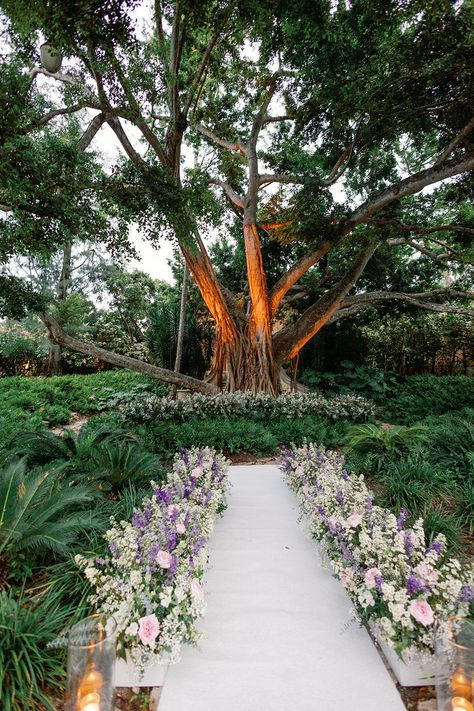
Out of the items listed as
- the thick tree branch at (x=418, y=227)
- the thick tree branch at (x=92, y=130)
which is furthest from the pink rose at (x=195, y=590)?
the thick tree branch at (x=418, y=227)

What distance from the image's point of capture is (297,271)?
8078mm

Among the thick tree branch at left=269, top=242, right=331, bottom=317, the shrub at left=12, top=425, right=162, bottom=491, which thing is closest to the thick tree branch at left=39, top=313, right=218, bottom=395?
the shrub at left=12, top=425, right=162, bottom=491

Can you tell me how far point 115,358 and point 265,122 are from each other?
6.16 meters

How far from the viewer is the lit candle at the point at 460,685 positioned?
1.27m

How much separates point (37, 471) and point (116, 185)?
3.42 m

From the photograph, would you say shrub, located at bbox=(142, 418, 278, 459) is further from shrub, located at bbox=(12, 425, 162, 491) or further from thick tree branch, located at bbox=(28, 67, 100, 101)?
thick tree branch, located at bbox=(28, 67, 100, 101)

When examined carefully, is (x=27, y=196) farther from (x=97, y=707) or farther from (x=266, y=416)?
(x=266, y=416)

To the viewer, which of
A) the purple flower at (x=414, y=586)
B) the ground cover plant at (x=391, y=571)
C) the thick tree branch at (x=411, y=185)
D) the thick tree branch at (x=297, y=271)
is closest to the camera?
the ground cover plant at (x=391, y=571)

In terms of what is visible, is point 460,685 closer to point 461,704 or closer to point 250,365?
point 461,704

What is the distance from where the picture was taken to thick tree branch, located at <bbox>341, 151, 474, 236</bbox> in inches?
231

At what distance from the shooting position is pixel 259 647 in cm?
171

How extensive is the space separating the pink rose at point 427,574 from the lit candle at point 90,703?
139 cm

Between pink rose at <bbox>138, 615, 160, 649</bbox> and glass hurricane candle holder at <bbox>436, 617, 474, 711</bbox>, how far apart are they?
1.04m

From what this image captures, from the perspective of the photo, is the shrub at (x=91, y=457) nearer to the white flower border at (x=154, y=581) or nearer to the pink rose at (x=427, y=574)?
the white flower border at (x=154, y=581)
